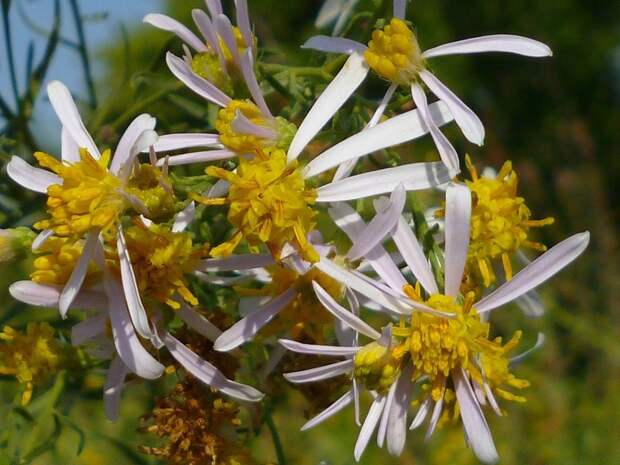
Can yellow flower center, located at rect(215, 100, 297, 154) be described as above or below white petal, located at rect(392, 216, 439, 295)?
above

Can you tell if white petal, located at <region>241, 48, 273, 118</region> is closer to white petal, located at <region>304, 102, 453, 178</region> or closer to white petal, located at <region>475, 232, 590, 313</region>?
white petal, located at <region>304, 102, 453, 178</region>

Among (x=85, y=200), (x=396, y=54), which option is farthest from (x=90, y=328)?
(x=396, y=54)

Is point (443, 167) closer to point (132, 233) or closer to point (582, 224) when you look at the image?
point (132, 233)

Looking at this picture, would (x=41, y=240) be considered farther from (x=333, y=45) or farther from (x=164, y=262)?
(x=333, y=45)

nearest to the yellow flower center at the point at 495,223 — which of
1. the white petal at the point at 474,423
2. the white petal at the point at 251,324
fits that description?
the white petal at the point at 474,423

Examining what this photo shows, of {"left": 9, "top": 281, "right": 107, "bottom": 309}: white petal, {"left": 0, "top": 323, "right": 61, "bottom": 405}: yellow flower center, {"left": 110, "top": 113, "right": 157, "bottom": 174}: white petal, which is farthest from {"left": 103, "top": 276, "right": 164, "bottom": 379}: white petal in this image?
{"left": 0, "top": 323, "right": 61, "bottom": 405}: yellow flower center
